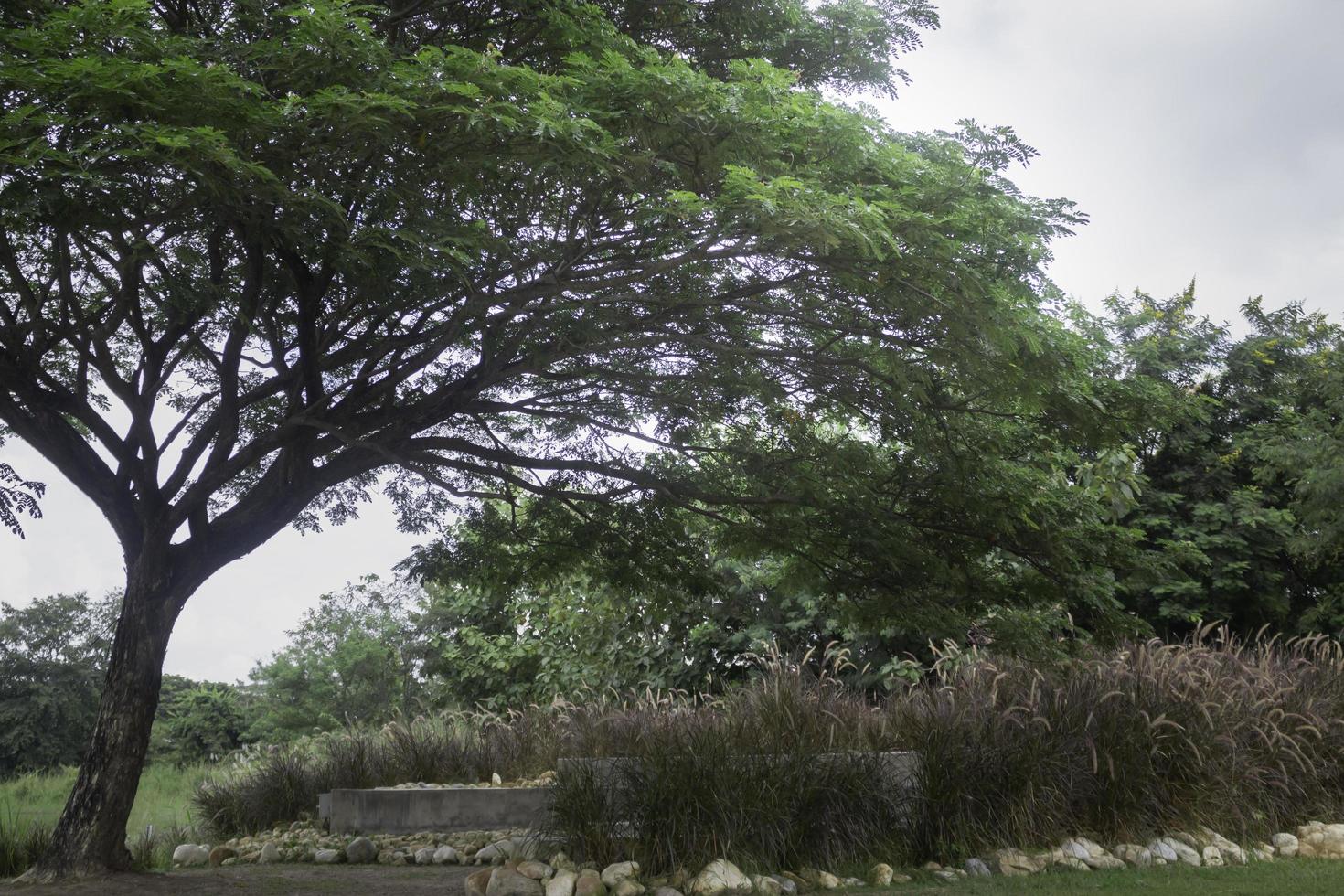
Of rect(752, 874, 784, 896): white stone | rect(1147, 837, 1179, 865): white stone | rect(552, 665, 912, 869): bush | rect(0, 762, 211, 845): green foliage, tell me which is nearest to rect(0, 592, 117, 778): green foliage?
rect(0, 762, 211, 845): green foliage

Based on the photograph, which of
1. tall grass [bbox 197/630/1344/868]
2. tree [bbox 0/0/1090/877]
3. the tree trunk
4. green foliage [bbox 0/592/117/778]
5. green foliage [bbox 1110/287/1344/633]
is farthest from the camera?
green foliage [bbox 0/592/117/778]

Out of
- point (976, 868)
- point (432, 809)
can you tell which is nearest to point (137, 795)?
point (432, 809)

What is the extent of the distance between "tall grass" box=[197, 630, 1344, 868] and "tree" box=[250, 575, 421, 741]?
19.5 m

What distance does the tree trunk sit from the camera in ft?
27.6

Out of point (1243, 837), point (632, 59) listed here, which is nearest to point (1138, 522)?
point (1243, 837)

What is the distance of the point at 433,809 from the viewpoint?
10.5 meters

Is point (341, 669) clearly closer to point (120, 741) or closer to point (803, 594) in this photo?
point (803, 594)

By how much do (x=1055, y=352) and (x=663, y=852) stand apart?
13.8ft

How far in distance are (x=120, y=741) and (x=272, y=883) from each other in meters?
1.75

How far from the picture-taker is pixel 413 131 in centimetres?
630

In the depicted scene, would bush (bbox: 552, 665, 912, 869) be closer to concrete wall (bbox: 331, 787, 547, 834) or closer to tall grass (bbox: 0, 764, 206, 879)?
concrete wall (bbox: 331, 787, 547, 834)

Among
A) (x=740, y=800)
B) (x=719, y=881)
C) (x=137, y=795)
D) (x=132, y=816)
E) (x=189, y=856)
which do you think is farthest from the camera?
(x=137, y=795)

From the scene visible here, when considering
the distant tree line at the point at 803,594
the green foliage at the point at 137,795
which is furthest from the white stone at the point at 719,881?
the green foliage at the point at 137,795

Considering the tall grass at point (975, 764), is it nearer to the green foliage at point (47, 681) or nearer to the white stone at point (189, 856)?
the white stone at point (189, 856)
